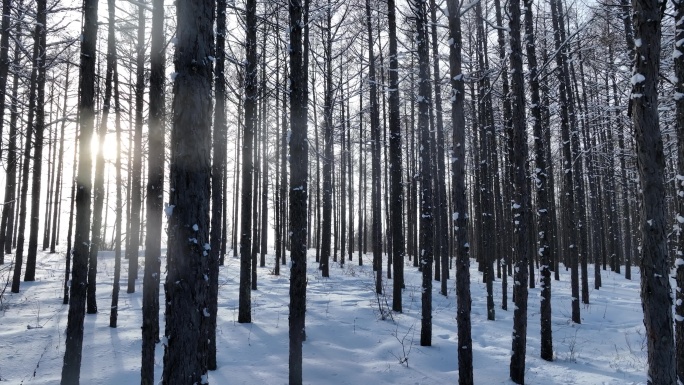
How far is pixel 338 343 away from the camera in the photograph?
9.68 metres

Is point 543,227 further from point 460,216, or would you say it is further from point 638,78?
point 638,78

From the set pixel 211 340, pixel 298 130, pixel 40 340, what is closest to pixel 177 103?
pixel 298 130

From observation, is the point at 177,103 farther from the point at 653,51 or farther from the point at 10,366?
the point at 10,366

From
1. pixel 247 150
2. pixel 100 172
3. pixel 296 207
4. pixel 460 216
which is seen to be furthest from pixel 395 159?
pixel 100 172

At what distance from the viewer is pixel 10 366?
7477mm

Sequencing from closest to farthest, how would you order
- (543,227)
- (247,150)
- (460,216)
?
(460,216)
(543,227)
(247,150)

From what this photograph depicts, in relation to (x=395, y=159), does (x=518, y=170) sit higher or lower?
lower

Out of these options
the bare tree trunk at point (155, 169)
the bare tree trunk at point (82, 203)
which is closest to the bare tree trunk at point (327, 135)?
the bare tree trunk at point (155, 169)

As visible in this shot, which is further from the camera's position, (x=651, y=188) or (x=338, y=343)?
(x=338, y=343)

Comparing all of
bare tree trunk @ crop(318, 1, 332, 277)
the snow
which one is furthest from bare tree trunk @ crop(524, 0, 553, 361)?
bare tree trunk @ crop(318, 1, 332, 277)

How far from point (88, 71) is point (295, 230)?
4.33 metres

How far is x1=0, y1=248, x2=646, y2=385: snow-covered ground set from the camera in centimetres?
776

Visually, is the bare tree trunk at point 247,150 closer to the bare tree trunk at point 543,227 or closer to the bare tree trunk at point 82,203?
the bare tree trunk at point 82,203

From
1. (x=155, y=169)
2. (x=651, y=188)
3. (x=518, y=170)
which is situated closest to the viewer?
(x=651, y=188)
